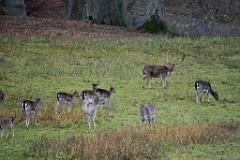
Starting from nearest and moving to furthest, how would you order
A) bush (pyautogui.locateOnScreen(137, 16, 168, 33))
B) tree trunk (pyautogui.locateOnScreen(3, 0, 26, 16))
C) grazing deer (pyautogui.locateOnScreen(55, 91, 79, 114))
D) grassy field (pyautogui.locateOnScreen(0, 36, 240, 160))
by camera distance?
grassy field (pyautogui.locateOnScreen(0, 36, 240, 160)) < grazing deer (pyautogui.locateOnScreen(55, 91, 79, 114)) < bush (pyautogui.locateOnScreen(137, 16, 168, 33)) < tree trunk (pyautogui.locateOnScreen(3, 0, 26, 16))

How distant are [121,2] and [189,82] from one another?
17.3 meters

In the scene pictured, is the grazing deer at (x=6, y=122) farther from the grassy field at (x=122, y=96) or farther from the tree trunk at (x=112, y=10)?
the tree trunk at (x=112, y=10)

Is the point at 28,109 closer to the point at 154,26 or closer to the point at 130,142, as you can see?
the point at 130,142

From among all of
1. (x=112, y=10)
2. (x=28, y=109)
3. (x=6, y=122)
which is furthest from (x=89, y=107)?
(x=112, y=10)

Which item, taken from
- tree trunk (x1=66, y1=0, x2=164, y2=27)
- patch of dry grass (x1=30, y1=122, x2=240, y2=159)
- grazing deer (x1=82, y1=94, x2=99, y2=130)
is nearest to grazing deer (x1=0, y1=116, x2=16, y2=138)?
patch of dry grass (x1=30, y1=122, x2=240, y2=159)

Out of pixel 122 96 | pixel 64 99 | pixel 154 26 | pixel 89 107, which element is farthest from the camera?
pixel 154 26

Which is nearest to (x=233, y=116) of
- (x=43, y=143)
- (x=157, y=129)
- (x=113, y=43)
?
(x=157, y=129)

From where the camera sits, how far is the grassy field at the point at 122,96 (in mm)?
14023

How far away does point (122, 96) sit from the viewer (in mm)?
21516

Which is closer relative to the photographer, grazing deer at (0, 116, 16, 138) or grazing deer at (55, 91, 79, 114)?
grazing deer at (0, 116, 16, 138)

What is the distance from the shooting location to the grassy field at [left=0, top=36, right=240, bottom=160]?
14.0m

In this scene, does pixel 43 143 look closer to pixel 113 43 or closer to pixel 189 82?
pixel 189 82

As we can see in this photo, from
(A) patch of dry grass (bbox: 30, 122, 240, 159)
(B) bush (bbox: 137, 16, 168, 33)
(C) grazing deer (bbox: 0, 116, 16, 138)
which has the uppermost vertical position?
(B) bush (bbox: 137, 16, 168, 33)

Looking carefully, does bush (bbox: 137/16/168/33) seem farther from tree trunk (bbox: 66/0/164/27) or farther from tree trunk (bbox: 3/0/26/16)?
tree trunk (bbox: 3/0/26/16)
